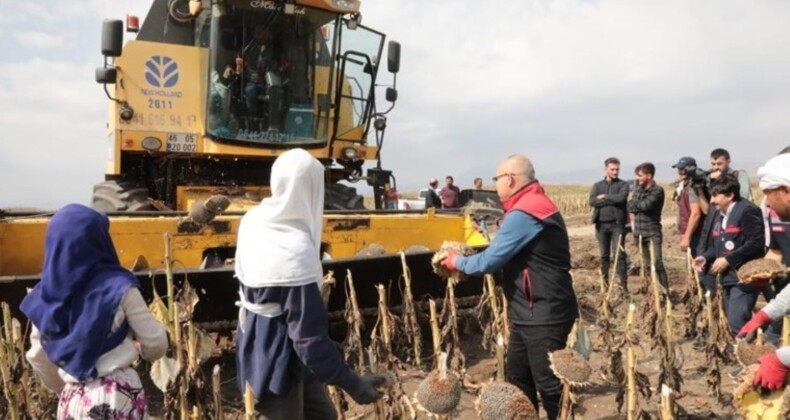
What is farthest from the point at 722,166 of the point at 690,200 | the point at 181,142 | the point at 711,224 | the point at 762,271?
the point at 181,142

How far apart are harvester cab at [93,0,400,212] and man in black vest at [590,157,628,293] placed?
2918 mm

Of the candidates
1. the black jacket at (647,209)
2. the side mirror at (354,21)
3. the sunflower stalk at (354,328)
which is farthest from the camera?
the side mirror at (354,21)

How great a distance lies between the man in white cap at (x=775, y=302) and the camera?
90.5 inches

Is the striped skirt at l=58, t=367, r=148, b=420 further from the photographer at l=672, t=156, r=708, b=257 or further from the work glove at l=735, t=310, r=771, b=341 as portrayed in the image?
the photographer at l=672, t=156, r=708, b=257

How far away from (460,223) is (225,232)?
218 centimetres

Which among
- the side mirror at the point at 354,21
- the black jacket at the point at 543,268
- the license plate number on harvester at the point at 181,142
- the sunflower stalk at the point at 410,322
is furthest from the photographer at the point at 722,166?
the license plate number on harvester at the point at 181,142

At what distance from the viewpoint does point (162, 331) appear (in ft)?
7.41

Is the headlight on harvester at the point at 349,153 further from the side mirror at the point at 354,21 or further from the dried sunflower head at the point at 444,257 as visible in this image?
the dried sunflower head at the point at 444,257

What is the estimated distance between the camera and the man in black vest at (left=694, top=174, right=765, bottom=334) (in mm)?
4422

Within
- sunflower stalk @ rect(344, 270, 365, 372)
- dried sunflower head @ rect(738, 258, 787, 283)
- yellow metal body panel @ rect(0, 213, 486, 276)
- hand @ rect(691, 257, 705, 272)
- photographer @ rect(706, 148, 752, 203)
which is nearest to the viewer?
dried sunflower head @ rect(738, 258, 787, 283)

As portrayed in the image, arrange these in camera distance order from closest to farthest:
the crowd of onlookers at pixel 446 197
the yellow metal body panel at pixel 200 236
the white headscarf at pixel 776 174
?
the white headscarf at pixel 776 174, the yellow metal body panel at pixel 200 236, the crowd of onlookers at pixel 446 197

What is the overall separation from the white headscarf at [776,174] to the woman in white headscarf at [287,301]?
1948 mm

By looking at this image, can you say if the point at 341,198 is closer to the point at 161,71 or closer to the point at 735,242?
the point at 161,71

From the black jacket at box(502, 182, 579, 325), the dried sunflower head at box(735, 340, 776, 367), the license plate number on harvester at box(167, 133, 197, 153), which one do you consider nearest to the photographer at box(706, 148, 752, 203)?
the dried sunflower head at box(735, 340, 776, 367)
